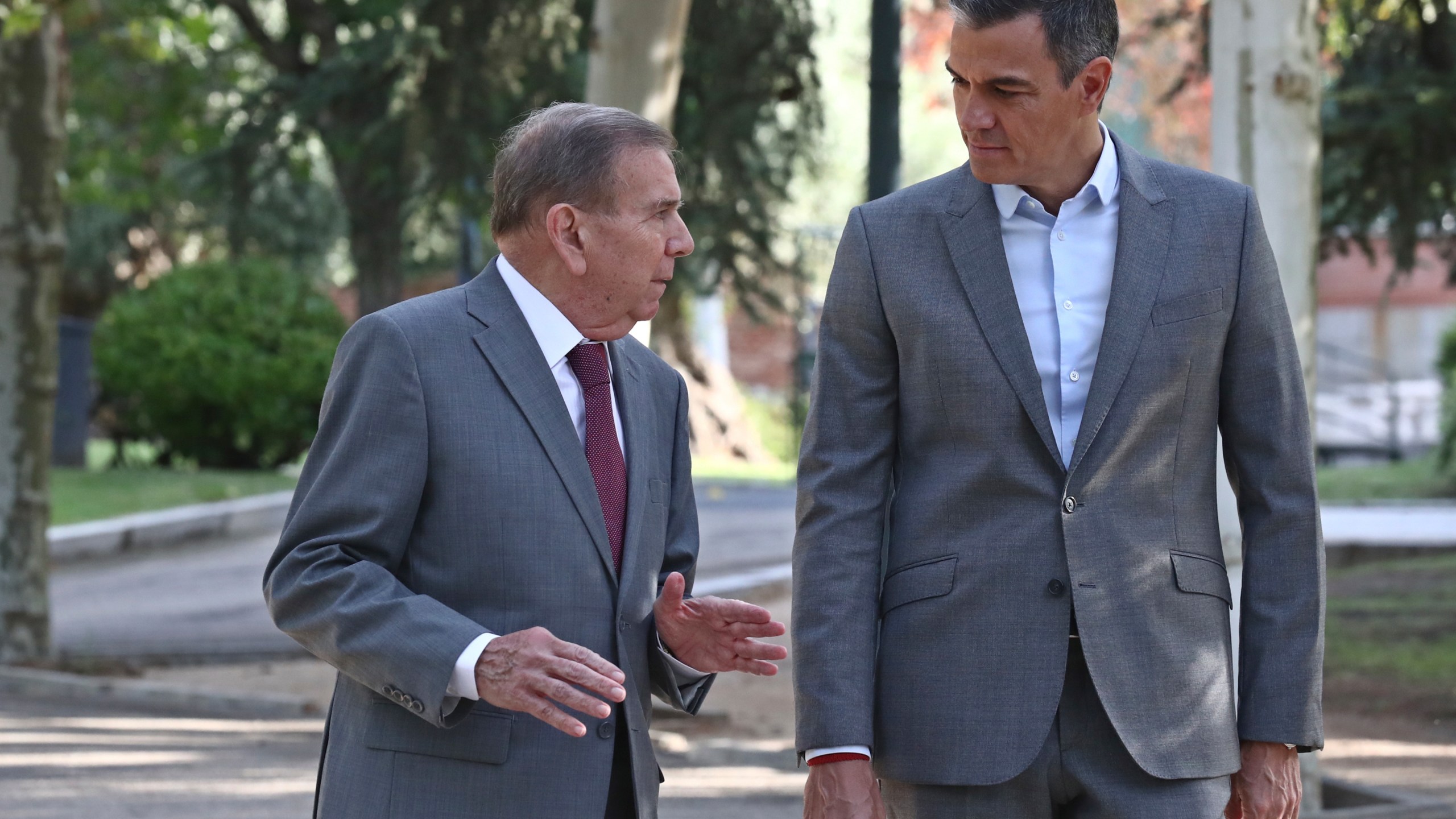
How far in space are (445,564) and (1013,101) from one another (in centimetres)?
118

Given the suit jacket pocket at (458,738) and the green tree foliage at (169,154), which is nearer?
the suit jacket pocket at (458,738)

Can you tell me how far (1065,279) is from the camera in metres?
A: 2.83

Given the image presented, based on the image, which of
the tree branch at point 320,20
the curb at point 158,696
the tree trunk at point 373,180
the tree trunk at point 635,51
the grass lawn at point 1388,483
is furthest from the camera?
the grass lawn at point 1388,483

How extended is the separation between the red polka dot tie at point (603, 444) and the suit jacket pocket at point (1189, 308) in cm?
92

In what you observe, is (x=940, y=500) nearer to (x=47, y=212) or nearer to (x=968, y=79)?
(x=968, y=79)

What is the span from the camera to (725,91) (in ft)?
34.2

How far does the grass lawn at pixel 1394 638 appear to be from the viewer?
29.6ft

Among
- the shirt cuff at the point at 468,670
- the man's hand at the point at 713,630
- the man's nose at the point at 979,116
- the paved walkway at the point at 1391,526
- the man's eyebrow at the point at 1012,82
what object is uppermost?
the man's eyebrow at the point at 1012,82

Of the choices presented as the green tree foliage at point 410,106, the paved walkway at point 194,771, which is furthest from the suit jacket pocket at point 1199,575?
the paved walkway at point 194,771

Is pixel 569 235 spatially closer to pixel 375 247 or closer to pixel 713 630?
pixel 713 630

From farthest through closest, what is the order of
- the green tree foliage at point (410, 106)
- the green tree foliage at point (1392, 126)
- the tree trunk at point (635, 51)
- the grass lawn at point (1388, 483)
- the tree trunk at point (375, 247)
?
1. the grass lawn at point (1388, 483)
2. the tree trunk at point (375, 247)
3. the green tree foliage at point (410, 106)
4. the green tree foliage at point (1392, 126)
5. the tree trunk at point (635, 51)

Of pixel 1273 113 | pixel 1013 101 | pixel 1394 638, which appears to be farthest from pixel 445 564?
pixel 1394 638

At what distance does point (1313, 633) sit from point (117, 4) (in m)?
14.4

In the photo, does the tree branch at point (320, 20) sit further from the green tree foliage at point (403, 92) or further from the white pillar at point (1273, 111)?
the white pillar at point (1273, 111)
